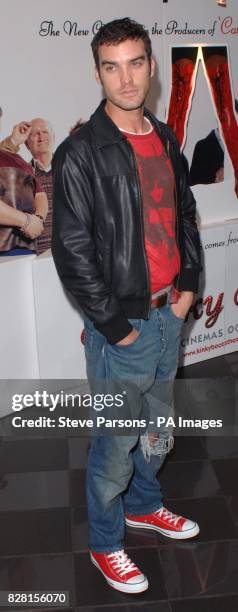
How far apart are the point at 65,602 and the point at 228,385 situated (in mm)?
1896

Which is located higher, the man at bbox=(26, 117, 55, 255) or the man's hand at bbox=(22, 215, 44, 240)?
the man at bbox=(26, 117, 55, 255)

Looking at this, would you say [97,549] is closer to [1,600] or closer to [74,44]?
[1,600]

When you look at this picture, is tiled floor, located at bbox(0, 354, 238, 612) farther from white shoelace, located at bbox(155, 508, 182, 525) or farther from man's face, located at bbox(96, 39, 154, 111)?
man's face, located at bbox(96, 39, 154, 111)

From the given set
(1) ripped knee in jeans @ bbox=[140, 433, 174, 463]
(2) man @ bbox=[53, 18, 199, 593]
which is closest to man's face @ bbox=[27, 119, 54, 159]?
(2) man @ bbox=[53, 18, 199, 593]

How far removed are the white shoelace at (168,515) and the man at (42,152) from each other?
148cm

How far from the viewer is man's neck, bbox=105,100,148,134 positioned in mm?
2139

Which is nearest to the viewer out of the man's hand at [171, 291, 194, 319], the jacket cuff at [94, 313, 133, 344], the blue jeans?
the jacket cuff at [94, 313, 133, 344]

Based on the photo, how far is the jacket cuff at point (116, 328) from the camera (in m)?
2.12

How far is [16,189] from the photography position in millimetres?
3326

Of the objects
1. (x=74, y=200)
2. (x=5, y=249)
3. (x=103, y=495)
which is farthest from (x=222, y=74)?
(x=103, y=495)

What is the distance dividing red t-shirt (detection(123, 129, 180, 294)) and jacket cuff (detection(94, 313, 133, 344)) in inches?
6.7

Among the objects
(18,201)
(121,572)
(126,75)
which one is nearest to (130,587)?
(121,572)

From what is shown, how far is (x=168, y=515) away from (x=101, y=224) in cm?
132

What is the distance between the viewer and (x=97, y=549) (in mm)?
2482
